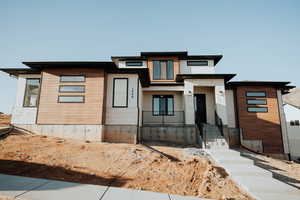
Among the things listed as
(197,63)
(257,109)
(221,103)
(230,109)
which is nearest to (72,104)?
(221,103)

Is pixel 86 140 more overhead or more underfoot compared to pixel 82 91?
more underfoot

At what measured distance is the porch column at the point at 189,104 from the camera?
11.3 metres

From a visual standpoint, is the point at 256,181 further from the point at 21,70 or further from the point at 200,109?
the point at 21,70

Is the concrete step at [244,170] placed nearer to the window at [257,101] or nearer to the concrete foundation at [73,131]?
the concrete foundation at [73,131]

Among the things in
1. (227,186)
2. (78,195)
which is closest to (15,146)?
(78,195)

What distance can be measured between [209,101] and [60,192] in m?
12.1

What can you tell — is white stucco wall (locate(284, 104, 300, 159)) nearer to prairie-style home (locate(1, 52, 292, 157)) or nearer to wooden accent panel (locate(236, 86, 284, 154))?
wooden accent panel (locate(236, 86, 284, 154))

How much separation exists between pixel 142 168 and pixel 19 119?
9260mm

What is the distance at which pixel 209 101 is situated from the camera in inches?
518

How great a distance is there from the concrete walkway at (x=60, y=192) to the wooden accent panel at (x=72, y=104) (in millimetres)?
5595

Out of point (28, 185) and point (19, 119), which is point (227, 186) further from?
point (19, 119)

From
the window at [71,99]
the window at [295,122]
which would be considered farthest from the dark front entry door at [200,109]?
the window at [295,122]

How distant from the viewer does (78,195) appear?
3.40m

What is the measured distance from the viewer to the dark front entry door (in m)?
13.1
